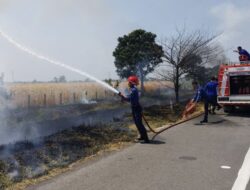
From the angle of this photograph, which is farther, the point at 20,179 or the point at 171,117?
the point at 171,117

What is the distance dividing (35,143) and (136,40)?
2452 cm

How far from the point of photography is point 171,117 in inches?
655

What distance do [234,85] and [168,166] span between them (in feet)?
35.0

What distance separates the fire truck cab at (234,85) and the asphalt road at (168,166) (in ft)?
18.9

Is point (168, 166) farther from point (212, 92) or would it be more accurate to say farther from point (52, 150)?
point (212, 92)

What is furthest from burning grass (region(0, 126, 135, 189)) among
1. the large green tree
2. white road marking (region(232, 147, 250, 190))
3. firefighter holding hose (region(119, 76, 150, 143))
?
the large green tree

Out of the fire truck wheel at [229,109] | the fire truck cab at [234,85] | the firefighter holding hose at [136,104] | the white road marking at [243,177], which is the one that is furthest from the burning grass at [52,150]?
the fire truck wheel at [229,109]

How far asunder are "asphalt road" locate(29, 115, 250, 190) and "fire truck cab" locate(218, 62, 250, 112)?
18.9ft

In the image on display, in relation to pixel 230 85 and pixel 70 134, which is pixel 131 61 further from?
pixel 70 134

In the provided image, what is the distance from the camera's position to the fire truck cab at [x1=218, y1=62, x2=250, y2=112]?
17031 mm

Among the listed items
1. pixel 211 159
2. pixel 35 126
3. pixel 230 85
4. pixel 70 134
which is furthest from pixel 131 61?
pixel 211 159

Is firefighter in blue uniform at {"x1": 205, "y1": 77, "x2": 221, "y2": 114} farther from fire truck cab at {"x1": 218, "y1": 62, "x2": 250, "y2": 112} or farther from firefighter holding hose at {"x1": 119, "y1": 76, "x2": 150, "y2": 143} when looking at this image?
firefighter holding hose at {"x1": 119, "y1": 76, "x2": 150, "y2": 143}

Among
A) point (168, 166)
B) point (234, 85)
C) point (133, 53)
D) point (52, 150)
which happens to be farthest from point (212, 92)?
point (133, 53)

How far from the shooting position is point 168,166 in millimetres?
7699
